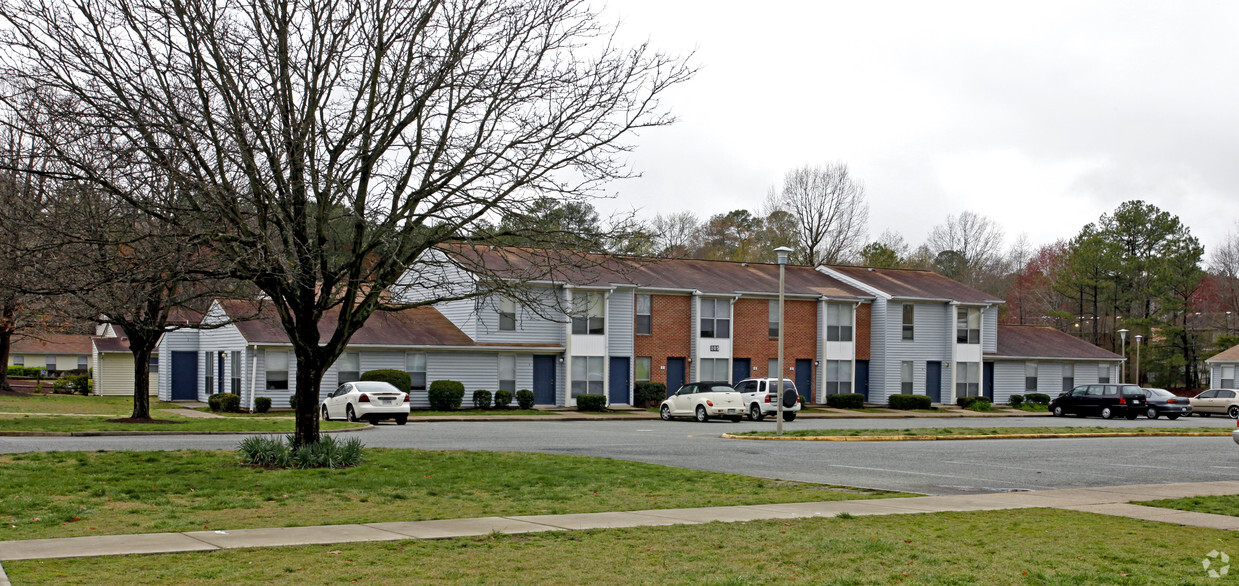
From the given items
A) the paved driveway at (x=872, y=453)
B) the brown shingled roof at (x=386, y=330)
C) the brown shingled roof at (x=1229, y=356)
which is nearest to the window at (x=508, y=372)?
the brown shingled roof at (x=386, y=330)

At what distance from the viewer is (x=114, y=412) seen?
3691 cm

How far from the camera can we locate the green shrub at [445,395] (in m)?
42.9

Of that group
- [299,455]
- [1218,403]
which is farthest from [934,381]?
[299,455]

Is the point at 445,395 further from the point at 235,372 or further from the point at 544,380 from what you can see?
the point at 235,372

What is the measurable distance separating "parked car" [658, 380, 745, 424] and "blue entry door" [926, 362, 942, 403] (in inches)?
727

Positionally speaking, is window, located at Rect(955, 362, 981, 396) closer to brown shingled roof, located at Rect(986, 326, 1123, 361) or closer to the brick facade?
brown shingled roof, located at Rect(986, 326, 1123, 361)

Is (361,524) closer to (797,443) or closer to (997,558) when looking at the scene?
(997,558)

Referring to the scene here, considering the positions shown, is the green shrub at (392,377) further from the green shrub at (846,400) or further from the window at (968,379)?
the window at (968,379)

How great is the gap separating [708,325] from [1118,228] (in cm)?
4002

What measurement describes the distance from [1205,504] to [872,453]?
31.9 feet

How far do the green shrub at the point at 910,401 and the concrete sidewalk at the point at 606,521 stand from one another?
36143 millimetres

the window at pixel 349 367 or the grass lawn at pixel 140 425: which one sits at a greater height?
the window at pixel 349 367

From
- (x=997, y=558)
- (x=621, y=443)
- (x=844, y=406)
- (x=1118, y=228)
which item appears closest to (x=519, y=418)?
(x=621, y=443)

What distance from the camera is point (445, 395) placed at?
42875 mm
